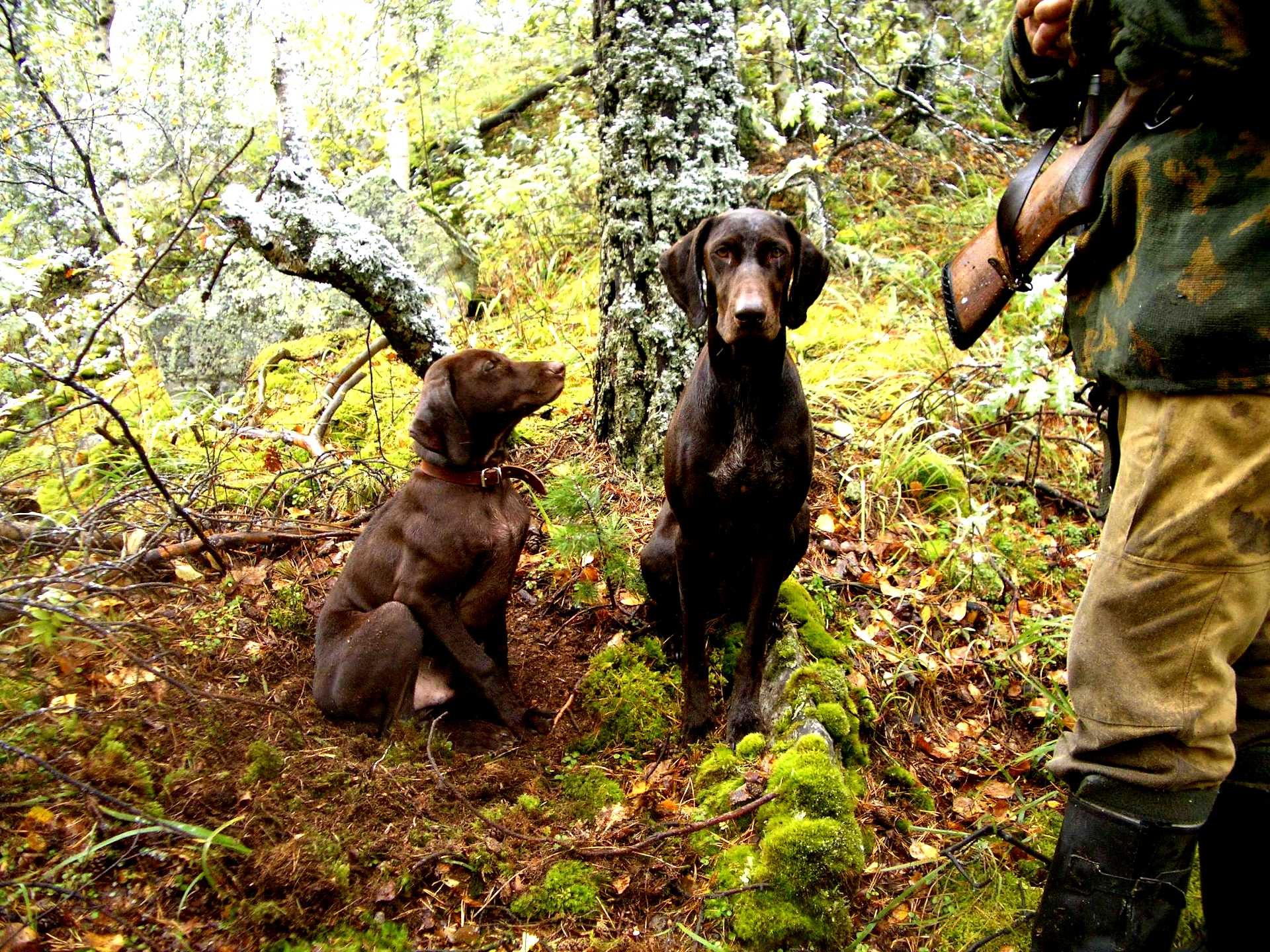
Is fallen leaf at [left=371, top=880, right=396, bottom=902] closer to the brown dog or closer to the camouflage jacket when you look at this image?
the brown dog

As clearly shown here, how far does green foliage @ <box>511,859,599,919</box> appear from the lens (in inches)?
96.7

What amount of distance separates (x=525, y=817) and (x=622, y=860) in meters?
0.42

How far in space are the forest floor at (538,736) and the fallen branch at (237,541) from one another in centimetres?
6

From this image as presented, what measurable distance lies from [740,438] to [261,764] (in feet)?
6.60

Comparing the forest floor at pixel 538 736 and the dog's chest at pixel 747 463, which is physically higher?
the dog's chest at pixel 747 463

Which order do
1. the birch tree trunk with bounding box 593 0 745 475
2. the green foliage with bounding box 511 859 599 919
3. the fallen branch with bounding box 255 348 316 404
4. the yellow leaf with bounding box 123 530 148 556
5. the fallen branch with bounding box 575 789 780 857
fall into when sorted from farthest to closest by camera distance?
the fallen branch with bounding box 255 348 316 404 → the birch tree trunk with bounding box 593 0 745 475 → the yellow leaf with bounding box 123 530 148 556 → the fallen branch with bounding box 575 789 780 857 → the green foliage with bounding box 511 859 599 919

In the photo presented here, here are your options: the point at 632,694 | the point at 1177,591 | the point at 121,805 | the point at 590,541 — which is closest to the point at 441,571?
the point at 590,541

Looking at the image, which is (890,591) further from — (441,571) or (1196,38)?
(1196,38)

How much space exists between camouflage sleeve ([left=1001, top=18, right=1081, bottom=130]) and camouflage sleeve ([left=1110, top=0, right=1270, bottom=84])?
497 mm

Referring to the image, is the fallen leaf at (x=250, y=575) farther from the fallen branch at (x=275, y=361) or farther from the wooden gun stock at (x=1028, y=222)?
the wooden gun stock at (x=1028, y=222)

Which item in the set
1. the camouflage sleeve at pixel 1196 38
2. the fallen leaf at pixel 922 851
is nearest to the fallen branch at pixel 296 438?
the fallen leaf at pixel 922 851

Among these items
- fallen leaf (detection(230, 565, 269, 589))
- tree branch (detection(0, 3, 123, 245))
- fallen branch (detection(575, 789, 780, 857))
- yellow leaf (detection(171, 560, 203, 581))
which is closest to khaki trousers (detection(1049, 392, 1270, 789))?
fallen branch (detection(575, 789, 780, 857))

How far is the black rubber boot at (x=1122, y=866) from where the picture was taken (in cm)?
191

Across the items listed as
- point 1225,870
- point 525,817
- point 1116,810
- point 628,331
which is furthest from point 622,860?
point 628,331
